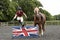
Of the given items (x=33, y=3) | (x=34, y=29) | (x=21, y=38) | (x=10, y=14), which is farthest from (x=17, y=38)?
(x=33, y=3)

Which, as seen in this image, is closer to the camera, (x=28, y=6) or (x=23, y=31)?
(x=23, y=31)

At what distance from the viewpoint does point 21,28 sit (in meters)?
13.9

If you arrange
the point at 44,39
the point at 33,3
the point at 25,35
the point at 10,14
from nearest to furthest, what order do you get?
the point at 44,39, the point at 25,35, the point at 10,14, the point at 33,3

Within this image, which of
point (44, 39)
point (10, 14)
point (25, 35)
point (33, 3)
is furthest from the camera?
point (33, 3)

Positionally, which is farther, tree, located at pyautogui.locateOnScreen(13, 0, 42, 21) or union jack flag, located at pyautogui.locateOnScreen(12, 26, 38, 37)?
tree, located at pyautogui.locateOnScreen(13, 0, 42, 21)

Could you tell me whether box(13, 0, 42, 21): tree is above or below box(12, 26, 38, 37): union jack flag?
above

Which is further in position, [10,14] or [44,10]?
[44,10]

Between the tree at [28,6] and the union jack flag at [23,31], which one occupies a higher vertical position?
the tree at [28,6]

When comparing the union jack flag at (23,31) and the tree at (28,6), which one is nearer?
the union jack flag at (23,31)

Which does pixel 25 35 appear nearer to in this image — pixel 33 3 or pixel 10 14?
pixel 10 14

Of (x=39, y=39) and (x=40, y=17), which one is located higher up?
(x=40, y=17)

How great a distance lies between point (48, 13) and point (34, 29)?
53.0m

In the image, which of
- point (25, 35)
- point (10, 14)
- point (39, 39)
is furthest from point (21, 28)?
point (10, 14)

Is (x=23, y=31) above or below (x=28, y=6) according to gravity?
below
